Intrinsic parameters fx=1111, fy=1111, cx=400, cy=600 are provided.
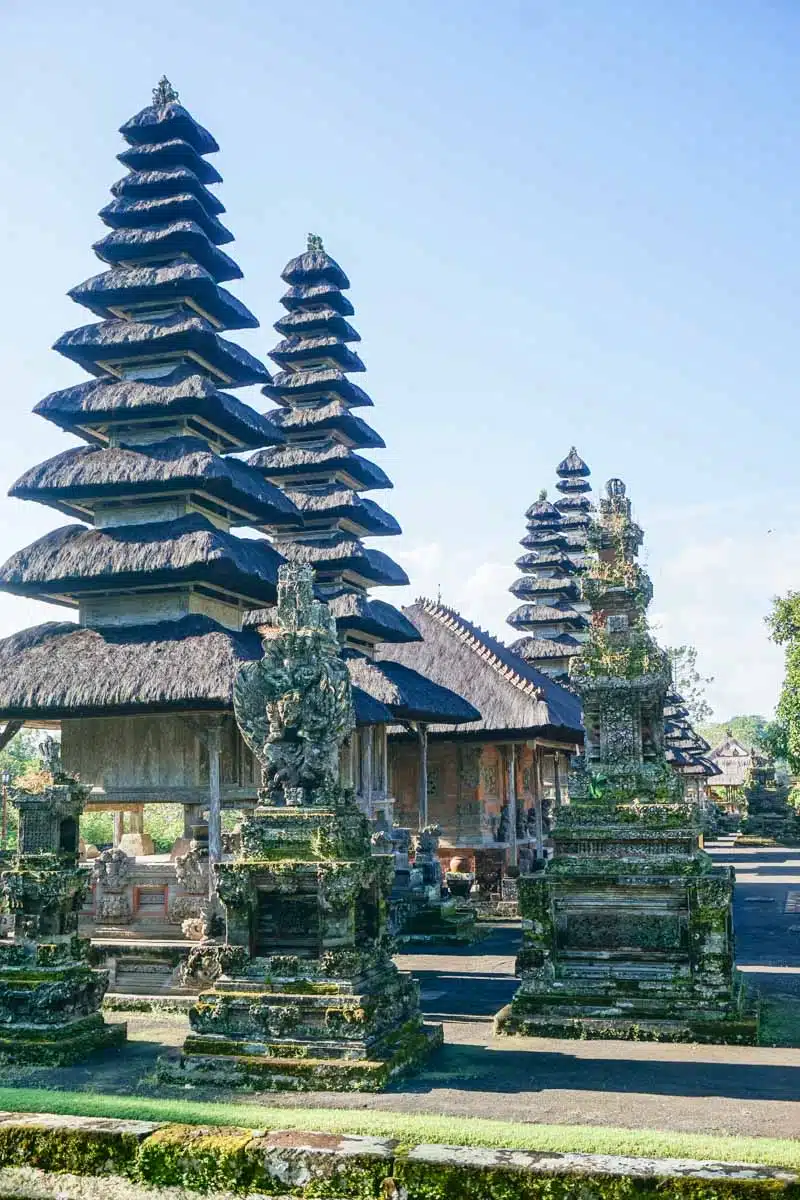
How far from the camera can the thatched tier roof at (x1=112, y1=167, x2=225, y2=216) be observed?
2664 cm

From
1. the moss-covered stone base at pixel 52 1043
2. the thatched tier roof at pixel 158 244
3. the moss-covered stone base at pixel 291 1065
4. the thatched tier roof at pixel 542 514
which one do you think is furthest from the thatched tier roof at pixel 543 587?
the moss-covered stone base at pixel 291 1065

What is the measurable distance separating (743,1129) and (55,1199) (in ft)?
15.6

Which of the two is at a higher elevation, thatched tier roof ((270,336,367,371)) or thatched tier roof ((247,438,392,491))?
thatched tier roof ((270,336,367,371))

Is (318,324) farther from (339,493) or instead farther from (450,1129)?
(450,1129)

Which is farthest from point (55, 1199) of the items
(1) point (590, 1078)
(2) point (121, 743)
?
(2) point (121, 743)

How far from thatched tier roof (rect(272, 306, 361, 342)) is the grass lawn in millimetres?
27894

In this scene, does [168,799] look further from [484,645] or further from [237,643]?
[484,645]

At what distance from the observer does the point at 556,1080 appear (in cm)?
976

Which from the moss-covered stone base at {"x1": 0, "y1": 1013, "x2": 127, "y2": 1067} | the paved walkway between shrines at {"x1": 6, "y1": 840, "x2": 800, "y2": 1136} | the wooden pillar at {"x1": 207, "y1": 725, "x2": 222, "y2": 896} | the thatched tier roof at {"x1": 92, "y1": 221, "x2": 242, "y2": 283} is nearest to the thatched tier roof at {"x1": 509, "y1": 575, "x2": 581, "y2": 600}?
the thatched tier roof at {"x1": 92, "y1": 221, "x2": 242, "y2": 283}

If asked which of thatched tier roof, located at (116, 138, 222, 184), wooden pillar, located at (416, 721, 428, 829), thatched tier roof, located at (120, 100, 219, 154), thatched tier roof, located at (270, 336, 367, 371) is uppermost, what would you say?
thatched tier roof, located at (120, 100, 219, 154)

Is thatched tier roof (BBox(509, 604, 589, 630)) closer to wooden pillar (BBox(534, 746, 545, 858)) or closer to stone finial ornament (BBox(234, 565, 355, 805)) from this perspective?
wooden pillar (BBox(534, 746, 545, 858))

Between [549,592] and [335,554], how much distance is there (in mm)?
20380

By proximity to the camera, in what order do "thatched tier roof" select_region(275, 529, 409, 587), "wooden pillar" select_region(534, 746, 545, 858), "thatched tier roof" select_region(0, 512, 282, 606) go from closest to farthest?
1. "thatched tier roof" select_region(0, 512, 282, 606)
2. "thatched tier roof" select_region(275, 529, 409, 587)
3. "wooden pillar" select_region(534, 746, 545, 858)

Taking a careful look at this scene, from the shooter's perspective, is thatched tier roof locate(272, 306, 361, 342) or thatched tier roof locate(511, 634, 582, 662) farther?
thatched tier roof locate(511, 634, 582, 662)
